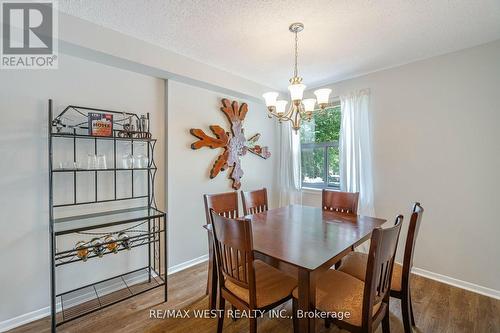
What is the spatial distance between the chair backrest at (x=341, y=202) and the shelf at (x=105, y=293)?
→ 6.21 feet

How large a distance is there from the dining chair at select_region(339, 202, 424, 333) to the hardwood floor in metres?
0.24

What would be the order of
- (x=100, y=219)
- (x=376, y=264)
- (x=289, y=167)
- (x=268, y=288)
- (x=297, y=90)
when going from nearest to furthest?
(x=376, y=264), (x=268, y=288), (x=297, y=90), (x=100, y=219), (x=289, y=167)

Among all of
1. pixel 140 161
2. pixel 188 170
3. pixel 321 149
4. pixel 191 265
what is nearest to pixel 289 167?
pixel 321 149

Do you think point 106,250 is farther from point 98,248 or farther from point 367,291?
point 367,291

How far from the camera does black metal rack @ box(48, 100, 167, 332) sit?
1831 millimetres

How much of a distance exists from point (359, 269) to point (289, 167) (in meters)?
2.20

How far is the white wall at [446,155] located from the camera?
2.24 m

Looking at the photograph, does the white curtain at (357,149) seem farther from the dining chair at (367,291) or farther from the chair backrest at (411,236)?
the dining chair at (367,291)

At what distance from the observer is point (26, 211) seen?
186cm

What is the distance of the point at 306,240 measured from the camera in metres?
1.61

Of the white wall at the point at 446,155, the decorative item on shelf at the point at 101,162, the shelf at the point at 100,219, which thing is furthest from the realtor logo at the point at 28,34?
the white wall at the point at 446,155

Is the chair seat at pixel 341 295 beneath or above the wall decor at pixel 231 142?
beneath

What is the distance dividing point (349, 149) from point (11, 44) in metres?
3.53

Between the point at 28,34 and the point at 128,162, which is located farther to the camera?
the point at 128,162
